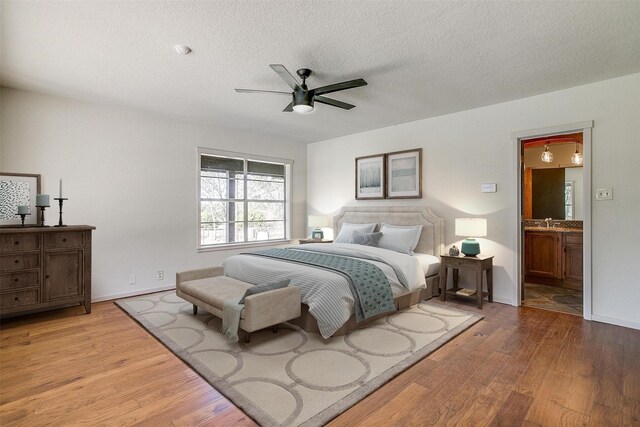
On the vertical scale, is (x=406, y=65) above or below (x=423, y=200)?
above

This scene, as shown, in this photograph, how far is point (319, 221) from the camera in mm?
5949

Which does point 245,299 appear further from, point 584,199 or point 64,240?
point 584,199

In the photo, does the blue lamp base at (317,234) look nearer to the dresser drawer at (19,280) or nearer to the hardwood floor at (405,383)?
the hardwood floor at (405,383)

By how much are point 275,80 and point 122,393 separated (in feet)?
9.74

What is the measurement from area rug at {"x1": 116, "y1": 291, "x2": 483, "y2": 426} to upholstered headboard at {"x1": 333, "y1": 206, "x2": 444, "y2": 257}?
1145mm

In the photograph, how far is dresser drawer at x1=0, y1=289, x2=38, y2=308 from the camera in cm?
317

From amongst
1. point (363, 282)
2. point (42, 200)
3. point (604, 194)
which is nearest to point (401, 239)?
point (363, 282)

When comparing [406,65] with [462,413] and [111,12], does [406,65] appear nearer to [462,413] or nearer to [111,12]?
[111,12]

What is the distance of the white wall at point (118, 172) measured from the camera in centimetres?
371

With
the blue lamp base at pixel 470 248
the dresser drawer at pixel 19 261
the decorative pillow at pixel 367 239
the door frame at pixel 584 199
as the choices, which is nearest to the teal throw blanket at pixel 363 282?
the decorative pillow at pixel 367 239

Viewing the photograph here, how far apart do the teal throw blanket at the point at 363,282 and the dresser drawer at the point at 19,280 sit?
2.66 m

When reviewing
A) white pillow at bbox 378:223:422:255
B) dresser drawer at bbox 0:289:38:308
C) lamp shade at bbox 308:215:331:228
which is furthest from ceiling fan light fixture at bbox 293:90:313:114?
dresser drawer at bbox 0:289:38:308

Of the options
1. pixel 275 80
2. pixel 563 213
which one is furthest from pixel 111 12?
pixel 563 213

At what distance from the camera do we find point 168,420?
5.98ft
